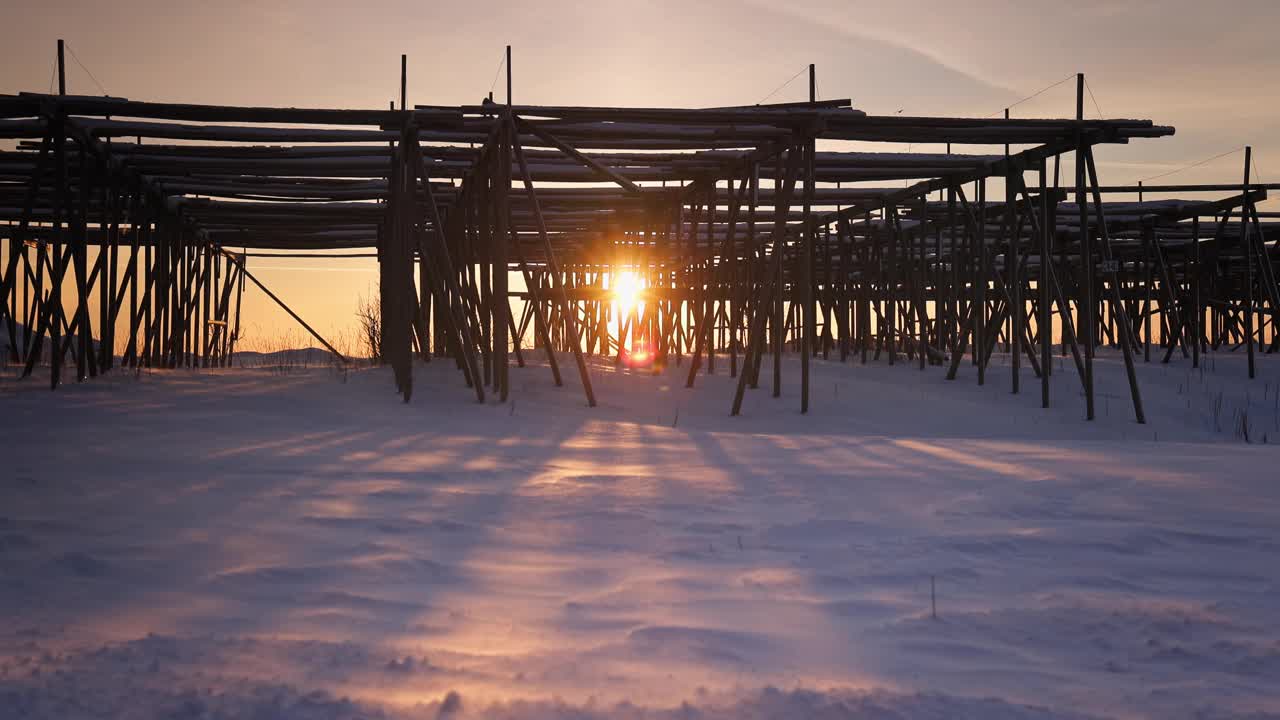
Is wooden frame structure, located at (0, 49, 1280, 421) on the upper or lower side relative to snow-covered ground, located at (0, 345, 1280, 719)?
upper

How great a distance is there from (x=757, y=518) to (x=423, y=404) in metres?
7.36

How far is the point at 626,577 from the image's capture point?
4.03m

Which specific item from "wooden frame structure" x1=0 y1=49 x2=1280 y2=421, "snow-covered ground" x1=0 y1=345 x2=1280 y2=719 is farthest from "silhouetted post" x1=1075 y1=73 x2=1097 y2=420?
"snow-covered ground" x1=0 y1=345 x2=1280 y2=719

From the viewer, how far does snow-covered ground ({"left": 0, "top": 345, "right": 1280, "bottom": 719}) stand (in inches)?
110

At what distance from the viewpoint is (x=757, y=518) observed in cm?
516

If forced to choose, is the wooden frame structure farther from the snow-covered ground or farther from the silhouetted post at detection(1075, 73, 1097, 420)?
the snow-covered ground

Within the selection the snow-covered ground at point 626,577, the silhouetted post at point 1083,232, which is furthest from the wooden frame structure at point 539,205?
the snow-covered ground at point 626,577

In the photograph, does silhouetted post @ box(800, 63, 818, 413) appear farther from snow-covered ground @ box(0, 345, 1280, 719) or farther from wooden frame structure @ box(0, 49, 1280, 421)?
snow-covered ground @ box(0, 345, 1280, 719)

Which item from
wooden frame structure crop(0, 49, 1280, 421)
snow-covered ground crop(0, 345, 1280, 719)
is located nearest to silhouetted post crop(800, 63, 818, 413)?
wooden frame structure crop(0, 49, 1280, 421)

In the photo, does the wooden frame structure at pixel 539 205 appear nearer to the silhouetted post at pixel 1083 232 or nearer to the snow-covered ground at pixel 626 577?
the silhouetted post at pixel 1083 232

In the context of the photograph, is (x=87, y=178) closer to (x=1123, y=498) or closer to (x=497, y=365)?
(x=497, y=365)

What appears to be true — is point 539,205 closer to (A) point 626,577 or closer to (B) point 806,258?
(B) point 806,258

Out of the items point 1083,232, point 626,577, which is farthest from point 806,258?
point 626,577

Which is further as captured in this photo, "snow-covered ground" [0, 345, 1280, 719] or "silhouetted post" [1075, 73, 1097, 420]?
"silhouetted post" [1075, 73, 1097, 420]
